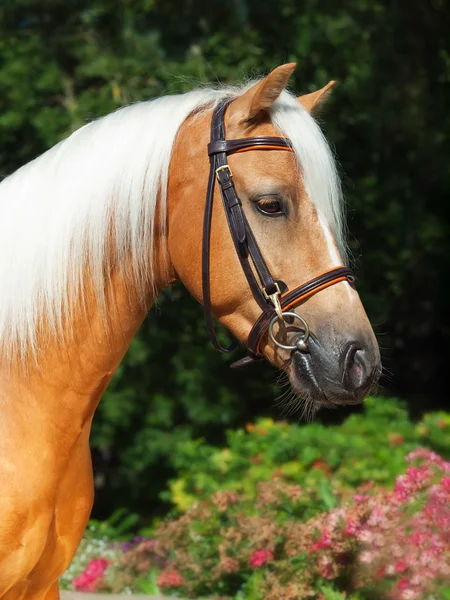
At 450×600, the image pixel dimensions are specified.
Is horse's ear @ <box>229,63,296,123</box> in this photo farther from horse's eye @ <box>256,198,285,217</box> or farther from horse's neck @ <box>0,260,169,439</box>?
horse's neck @ <box>0,260,169,439</box>

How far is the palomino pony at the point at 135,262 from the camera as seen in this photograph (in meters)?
2.04

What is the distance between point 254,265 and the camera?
6.78 feet

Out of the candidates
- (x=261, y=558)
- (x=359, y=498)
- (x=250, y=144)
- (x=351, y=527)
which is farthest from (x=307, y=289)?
(x=261, y=558)

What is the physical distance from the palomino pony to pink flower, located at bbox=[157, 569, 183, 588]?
6.68 feet

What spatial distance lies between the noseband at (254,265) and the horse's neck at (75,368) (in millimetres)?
270

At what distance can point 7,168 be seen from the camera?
5871 mm

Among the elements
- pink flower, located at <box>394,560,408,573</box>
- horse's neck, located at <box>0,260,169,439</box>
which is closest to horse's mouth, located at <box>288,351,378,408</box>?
horse's neck, located at <box>0,260,169,439</box>

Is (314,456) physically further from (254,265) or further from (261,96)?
(261,96)

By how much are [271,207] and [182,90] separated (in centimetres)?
336

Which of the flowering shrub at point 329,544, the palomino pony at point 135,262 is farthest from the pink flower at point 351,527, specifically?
the palomino pony at point 135,262

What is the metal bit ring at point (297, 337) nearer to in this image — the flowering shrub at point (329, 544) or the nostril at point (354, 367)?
the nostril at point (354, 367)

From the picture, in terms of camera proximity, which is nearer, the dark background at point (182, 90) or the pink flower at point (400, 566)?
the pink flower at point (400, 566)

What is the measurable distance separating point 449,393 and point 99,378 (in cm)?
712

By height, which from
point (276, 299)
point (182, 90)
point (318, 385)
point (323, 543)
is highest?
point (182, 90)
